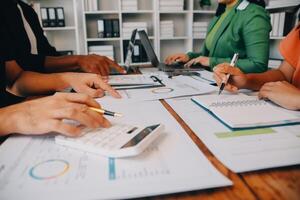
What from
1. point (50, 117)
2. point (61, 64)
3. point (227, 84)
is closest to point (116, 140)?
point (50, 117)

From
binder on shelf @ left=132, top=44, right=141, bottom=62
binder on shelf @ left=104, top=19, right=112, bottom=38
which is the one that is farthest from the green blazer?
binder on shelf @ left=104, top=19, right=112, bottom=38

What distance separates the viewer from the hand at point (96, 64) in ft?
4.11

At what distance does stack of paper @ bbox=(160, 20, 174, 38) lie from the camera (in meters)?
3.27

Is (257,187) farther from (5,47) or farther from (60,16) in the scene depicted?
(60,16)

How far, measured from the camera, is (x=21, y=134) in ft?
1.74

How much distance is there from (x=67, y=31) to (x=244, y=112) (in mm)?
3123

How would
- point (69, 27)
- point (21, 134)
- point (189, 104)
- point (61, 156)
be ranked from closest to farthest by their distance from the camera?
point (61, 156) < point (21, 134) < point (189, 104) < point (69, 27)

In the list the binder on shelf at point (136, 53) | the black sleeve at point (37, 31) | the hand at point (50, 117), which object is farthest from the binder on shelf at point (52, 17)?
the hand at point (50, 117)

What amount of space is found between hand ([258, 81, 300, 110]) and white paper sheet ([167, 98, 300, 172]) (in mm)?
127

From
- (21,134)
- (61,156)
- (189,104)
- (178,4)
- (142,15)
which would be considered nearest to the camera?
(61,156)

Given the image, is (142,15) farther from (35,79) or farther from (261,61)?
(35,79)

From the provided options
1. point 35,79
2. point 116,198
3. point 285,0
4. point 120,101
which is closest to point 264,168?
point 116,198

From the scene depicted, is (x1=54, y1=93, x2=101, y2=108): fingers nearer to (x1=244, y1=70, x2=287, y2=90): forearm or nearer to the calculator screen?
the calculator screen

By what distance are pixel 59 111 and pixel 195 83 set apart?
64 cm
